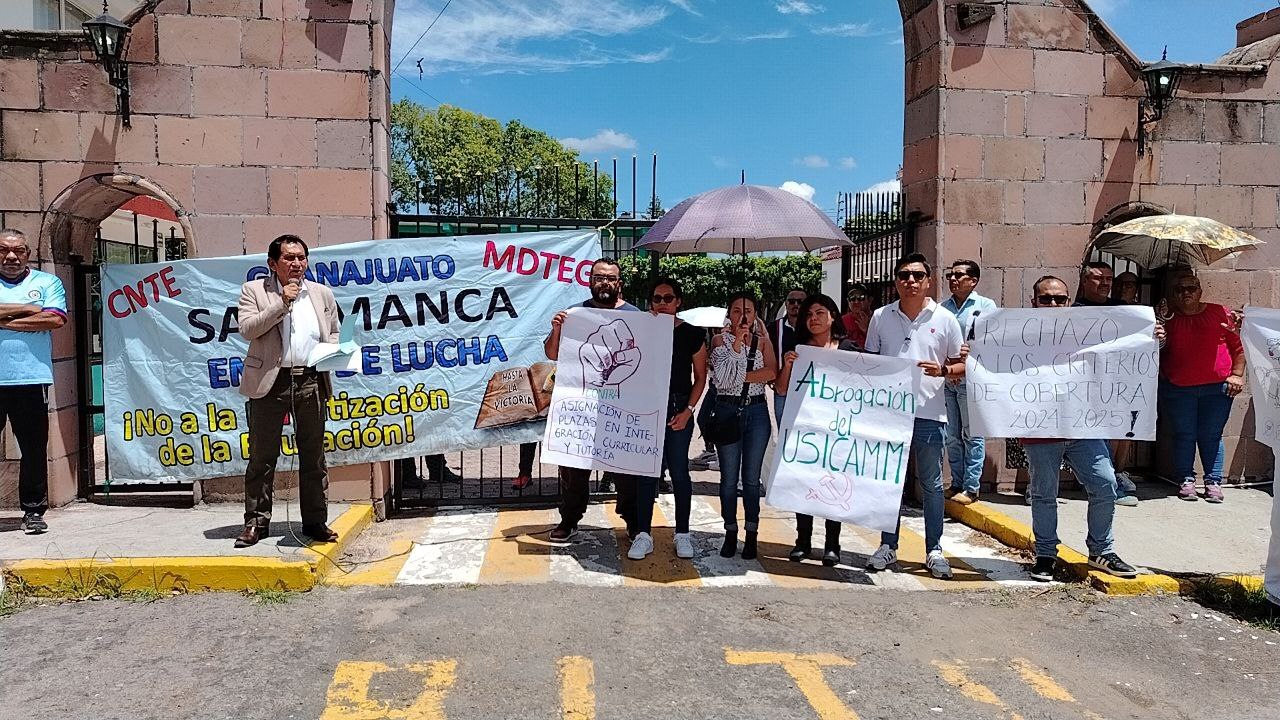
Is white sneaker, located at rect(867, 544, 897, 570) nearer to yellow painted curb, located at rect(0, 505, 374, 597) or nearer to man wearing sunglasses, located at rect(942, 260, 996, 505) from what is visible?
man wearing sunglasses, located at rect(942, 260, 996, 505)

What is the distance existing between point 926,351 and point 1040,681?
2.06 meters

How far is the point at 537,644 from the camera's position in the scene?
4.27m

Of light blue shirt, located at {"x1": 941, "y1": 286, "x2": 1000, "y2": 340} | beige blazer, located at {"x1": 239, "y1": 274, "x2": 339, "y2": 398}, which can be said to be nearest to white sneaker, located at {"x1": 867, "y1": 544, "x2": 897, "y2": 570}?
light blue shirt, located at {"x1": 941, "y1": 286, "x2": 1000, "y2": 340}

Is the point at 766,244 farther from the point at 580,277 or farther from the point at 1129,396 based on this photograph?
the point at 1129,396

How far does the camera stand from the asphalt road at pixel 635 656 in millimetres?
3611

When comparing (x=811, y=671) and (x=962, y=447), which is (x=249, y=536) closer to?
(x=811, y=671)

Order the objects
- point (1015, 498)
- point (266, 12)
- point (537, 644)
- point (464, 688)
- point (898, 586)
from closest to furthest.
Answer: point (464, 688) < point (537, 644) < point (898, 586) < point (266, 12) < point (1015, 498)

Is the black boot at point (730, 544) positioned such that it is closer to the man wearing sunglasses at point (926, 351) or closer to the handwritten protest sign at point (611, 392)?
the handwritten protest sign at point (611, 392)

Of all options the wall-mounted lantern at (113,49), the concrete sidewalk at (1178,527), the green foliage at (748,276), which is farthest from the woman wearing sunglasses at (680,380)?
the green foliage at (748,276)

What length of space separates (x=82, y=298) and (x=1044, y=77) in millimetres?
8381

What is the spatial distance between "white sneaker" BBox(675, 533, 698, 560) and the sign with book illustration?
165 centimetres

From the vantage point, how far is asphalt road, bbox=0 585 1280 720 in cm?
361

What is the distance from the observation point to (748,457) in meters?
5.52

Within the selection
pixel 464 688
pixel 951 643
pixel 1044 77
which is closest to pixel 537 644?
pixel 464 688
